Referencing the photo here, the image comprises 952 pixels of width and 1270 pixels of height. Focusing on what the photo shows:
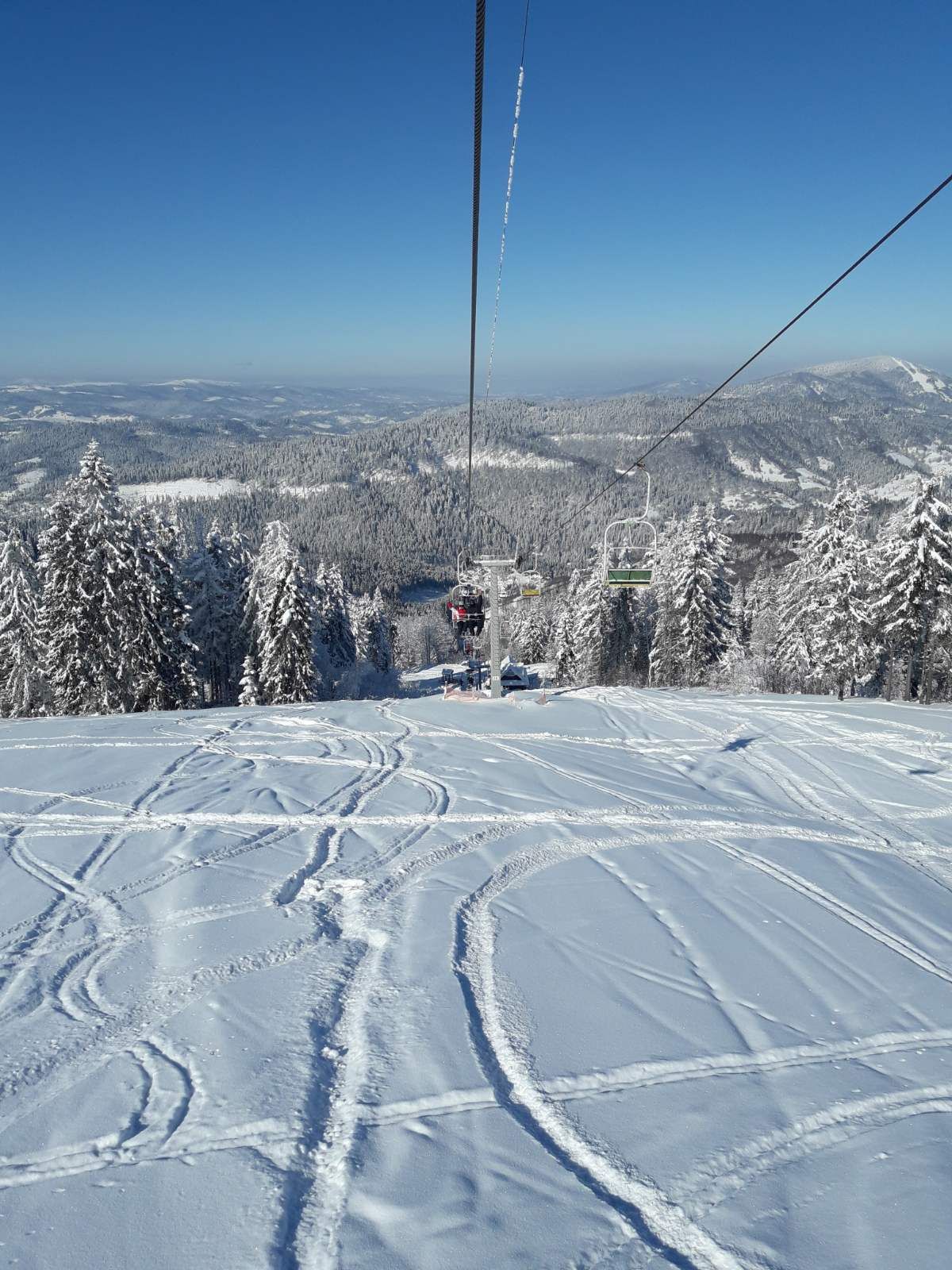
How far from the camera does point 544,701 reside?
19297 mm

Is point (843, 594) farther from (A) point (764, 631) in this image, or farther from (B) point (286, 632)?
(A) point (764, 631)

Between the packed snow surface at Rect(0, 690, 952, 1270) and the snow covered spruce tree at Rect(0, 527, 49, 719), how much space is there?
854 inches

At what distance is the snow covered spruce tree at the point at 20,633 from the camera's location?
94.7 feet

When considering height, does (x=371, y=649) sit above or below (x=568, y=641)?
below

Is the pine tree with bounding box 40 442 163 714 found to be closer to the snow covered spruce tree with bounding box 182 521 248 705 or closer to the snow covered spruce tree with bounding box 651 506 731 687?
the snow covered spruce tree with bounding box 182 521 248 705

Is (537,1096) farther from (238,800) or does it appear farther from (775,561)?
(775,561)

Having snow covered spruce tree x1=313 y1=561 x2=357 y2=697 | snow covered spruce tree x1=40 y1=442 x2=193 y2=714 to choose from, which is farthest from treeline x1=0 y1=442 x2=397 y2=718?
snow covered spruce tree x1=313 y1=561 x2=357 y2=697

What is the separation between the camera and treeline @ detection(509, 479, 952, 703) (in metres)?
24.8

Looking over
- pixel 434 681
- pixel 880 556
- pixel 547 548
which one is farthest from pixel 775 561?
pixel 880 556

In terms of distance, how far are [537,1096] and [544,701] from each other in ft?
49.5

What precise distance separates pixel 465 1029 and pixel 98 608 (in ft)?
73.7

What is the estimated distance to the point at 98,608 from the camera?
23.2 m

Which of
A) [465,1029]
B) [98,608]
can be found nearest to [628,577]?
[465,1029]

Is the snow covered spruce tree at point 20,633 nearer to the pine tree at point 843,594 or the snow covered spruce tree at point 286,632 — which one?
the snow covered spruce tree at point 286,632
